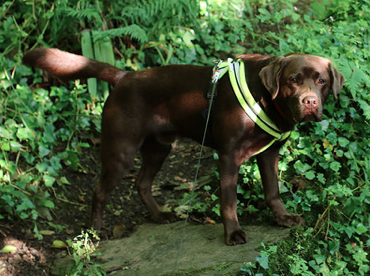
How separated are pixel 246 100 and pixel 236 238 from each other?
946mm

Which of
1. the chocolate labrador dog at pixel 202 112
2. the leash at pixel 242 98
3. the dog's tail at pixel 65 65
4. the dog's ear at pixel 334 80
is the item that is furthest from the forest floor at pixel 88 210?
the dog's ear at pixel 334 80

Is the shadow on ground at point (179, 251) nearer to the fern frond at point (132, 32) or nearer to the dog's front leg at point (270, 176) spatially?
the dog's front leg at point (270, 176)

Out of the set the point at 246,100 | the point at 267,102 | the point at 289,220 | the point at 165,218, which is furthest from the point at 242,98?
the point at 165,218

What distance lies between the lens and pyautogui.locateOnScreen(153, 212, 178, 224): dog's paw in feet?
13.8

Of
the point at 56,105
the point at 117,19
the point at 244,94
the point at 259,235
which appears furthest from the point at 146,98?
the point at 117,19

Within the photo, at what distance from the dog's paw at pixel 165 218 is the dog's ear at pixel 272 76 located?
1626 millimetres

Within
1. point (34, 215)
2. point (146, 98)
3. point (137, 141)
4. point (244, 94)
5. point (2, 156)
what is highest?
point (244, 94)

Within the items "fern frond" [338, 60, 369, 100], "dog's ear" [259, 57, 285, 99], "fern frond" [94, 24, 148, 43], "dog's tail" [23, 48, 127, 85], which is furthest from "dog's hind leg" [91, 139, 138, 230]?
"fern frond" [338, 60, 369, 100]

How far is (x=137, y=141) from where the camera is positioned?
384 centimetres

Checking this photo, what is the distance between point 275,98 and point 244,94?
216mm

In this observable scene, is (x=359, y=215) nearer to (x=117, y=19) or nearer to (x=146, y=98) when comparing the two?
(x=146, y=98)

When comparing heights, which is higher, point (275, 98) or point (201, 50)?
point (275, 98)

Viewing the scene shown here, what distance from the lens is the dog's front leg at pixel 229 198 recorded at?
3.31m

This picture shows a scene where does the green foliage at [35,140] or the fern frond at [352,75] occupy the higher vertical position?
the fern frond at [352,75]
